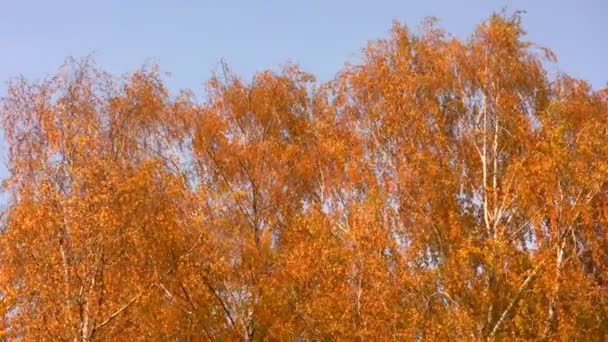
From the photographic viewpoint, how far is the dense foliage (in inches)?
643

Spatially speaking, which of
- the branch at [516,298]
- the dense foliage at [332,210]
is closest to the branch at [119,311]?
the dense foliage at [332,210]

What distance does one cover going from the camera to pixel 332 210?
22453mm

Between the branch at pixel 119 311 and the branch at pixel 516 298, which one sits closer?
the branch at pixel 119 311

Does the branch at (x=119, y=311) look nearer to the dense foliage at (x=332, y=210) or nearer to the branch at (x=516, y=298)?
the dense foliage at (x=332, y=210)

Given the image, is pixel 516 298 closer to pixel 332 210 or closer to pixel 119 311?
pixel 332 210

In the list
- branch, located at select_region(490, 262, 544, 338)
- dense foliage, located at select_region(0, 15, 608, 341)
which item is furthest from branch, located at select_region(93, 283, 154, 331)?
branch, located at select_region(490, 262, 544, 338)

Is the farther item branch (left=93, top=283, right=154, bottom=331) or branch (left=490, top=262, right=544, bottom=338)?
branch (left=490, top=262, right=544, bottom=338)

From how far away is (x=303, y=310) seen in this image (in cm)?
1911

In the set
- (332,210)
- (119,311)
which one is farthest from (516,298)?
(119,311)

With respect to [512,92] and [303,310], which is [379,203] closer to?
[303,310]

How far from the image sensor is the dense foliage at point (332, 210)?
1633 cm

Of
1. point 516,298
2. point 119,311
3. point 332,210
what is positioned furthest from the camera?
point 332,210

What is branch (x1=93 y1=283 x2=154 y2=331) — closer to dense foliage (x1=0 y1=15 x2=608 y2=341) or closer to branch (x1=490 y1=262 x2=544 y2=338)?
dense foliage (x1=0 y1=15 x2=608 y2=341)

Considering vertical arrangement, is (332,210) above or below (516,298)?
above
